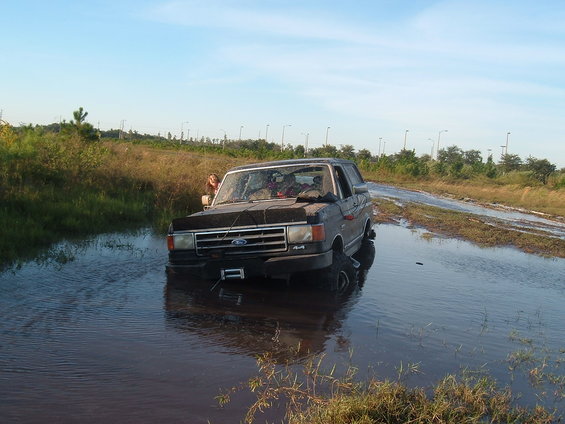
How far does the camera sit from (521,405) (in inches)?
164

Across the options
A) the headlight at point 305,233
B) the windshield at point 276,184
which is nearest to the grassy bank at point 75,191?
the windshield at point 276,184

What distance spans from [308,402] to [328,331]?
1.99 m

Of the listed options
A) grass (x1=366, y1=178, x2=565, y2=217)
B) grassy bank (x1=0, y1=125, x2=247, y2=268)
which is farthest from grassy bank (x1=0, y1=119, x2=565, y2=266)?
grass (x1=366, y1=178, x2=565, y2=217)

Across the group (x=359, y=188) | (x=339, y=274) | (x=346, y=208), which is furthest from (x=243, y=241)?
(x=359, y=188)

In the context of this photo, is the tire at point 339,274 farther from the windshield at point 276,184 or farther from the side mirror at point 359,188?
the side mirror at point 359,188

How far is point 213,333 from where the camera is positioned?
554 cm

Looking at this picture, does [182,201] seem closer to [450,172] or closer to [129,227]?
[129,227]

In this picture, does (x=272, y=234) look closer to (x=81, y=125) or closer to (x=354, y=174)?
(x=354, y=174)

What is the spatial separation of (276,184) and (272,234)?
1740 millimetres

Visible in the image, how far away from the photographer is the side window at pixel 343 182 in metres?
8.66

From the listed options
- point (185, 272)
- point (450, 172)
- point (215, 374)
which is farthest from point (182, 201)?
point (450, 172)

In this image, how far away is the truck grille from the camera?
262 inches

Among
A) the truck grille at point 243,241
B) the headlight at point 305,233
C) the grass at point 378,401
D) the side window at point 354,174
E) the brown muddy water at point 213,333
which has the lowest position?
the brown muddy water at point 213,333

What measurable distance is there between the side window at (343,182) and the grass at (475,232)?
18.7 ft
